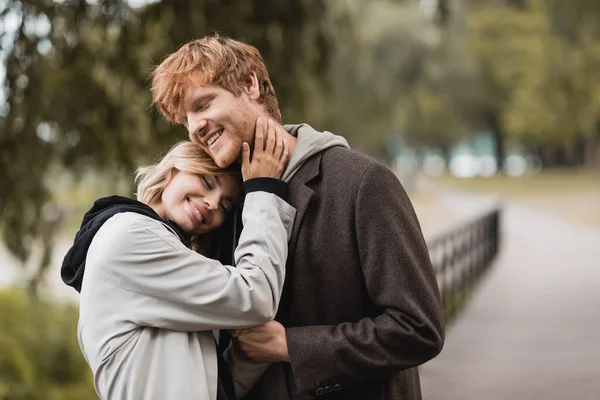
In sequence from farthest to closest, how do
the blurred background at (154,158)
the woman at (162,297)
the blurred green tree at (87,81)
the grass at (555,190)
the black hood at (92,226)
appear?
the grass at (555,190) → the blurred background at (154,158) → the blurred green tree at (87,81) → the black hood at (92,226) → the woman at (162,297)

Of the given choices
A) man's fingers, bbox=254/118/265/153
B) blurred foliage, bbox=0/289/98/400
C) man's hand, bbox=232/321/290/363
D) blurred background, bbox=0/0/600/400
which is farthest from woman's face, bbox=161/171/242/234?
blurred foliage, bbox=0/289/98/400

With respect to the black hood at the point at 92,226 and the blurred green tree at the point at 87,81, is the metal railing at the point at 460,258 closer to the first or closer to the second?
the blurred green tree at the point at 87,81

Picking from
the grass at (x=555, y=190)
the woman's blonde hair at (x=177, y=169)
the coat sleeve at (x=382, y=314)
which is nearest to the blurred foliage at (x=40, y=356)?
the woman's blonde hair at (x=177, y=169)

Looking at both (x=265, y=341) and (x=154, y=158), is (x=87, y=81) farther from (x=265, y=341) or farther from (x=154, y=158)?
(x=265, y=341)

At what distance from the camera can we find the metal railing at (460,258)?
10219 mm

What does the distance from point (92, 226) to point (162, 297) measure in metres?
0.26

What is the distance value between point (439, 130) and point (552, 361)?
44472 mm

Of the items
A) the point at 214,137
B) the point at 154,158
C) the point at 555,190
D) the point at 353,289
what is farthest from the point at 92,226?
the point at 555,190

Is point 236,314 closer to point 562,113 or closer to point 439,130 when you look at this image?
point 562,113

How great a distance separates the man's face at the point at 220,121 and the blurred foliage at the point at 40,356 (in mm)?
3857

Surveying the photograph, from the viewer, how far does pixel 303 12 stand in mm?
5855

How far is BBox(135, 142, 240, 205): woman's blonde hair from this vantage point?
238 cm

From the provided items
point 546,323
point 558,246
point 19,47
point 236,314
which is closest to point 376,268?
point 236,314

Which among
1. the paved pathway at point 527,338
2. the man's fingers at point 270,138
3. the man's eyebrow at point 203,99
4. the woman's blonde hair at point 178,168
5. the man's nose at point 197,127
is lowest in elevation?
the paved pathway at point 527,338
